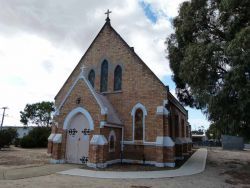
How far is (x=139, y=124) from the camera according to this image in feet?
60.7

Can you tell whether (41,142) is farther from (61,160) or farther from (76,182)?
(76,182)

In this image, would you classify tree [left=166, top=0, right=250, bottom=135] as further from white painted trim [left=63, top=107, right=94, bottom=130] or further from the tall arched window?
white painted trim [left=63, top=107, right=94, bottom=130]

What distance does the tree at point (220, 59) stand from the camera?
13344mm

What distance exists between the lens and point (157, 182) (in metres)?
11.3

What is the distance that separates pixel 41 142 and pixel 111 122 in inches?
900

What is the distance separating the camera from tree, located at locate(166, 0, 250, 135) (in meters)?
Result: 13.3

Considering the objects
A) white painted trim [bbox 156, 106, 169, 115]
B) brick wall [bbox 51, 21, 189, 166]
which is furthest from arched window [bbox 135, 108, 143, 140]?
white painted trim [bbox 156, 106, 169, 115]

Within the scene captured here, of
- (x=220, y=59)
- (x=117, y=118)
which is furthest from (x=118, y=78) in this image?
(x=220, y=59)

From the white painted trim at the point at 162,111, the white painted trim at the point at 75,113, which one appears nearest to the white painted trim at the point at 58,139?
the white painted trim at the point at 75,113

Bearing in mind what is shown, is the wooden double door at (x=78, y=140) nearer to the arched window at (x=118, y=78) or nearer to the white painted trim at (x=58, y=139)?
the white painted trim at (x=58, y=139)

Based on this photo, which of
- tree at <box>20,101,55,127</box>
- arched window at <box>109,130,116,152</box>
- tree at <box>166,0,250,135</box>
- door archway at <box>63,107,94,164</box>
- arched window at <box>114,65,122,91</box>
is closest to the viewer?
tree at <box>166,0,250,135</box>

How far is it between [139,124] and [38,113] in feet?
201

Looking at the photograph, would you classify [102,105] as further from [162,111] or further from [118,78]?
[118,78]

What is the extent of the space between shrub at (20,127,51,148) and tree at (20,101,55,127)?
1429 inches
